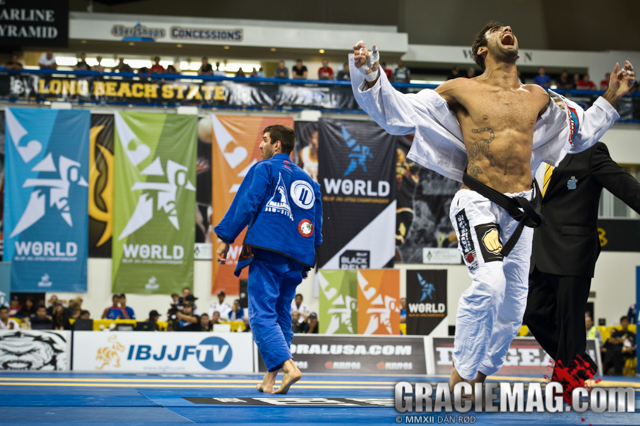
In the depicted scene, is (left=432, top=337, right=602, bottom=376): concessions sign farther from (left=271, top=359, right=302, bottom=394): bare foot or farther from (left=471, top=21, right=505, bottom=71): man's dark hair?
(left=471, top=21, right=505, bottom=71): man's dark hair

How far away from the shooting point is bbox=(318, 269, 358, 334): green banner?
995 centimetres

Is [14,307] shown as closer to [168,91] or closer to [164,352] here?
[168,91]

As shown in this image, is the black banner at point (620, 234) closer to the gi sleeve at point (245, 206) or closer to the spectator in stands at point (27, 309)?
the spectator in stands at point (27, 309)

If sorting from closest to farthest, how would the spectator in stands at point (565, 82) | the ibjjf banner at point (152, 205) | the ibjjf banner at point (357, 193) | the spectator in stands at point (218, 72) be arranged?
1. the ibjjf banner at point (152, 205)
2. the ibjjf banner at point (357, 193)
3. the spectator in stands at point (218, 72)
4. the spectator in stands at point (565, 82)

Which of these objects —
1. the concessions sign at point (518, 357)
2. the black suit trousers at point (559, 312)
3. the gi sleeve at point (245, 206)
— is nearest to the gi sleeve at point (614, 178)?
the black suit trousers at point (559, 312)

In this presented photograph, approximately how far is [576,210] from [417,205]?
1144 centimetres

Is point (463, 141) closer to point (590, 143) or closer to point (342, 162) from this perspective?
point (590, 143)

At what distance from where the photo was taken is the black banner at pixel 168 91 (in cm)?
1525

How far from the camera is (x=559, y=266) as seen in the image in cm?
371

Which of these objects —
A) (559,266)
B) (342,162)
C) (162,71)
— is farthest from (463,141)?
(162,71)

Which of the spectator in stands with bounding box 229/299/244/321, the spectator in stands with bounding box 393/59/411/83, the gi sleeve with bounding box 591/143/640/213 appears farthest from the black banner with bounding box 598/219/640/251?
the gi sleeve with bounding box 591/143/640/213

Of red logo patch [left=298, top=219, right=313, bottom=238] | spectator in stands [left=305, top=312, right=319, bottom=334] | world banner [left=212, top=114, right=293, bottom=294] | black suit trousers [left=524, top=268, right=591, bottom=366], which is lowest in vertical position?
spectator in stands [left=305, top=312, right=319, bottom=334]

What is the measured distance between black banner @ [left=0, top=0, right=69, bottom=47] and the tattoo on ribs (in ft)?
48.0

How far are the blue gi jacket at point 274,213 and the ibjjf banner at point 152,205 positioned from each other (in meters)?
10.9
